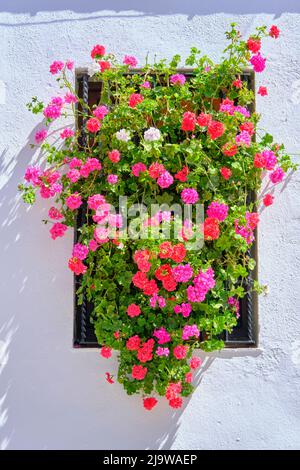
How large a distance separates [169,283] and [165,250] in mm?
185

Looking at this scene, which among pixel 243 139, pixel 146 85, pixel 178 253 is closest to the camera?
pixel 178 253

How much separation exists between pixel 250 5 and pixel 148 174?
1349mm

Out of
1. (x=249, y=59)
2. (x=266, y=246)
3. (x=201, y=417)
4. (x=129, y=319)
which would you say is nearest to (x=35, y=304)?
(x=129, y=319)

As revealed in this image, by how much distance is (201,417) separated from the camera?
330 cm

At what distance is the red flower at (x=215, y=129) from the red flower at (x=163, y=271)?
75 centimetres

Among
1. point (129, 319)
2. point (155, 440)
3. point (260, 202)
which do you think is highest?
point (260, 202)

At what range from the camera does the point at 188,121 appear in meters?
3.03

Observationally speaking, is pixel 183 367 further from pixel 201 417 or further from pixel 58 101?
pixel 58 101

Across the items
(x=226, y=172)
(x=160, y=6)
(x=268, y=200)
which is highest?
(x=160, y=6)

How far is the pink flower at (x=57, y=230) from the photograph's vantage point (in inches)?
124

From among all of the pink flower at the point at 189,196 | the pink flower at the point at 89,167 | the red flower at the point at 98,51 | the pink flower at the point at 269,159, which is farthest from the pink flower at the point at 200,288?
the red flower at the point at 98,51

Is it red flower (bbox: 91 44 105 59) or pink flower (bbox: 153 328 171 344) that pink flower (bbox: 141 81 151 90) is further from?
pink flower (bbox: 153 328 171 344)

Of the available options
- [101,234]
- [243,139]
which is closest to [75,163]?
[101,234]

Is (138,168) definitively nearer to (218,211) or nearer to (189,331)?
(218,211)
